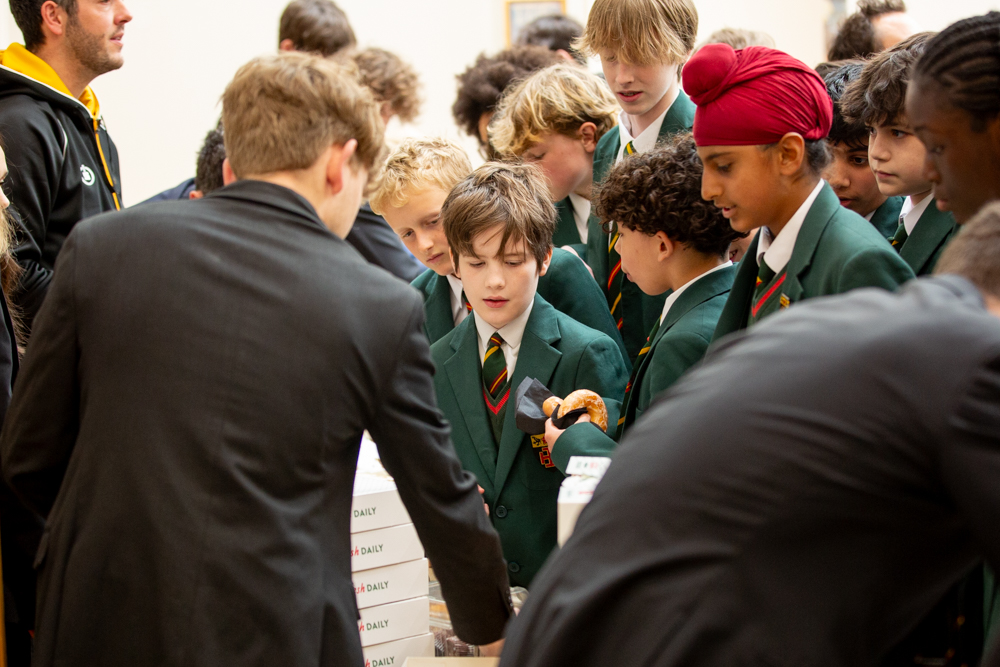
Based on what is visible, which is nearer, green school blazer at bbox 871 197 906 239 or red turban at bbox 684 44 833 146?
red turban at bbox 684 44 833 146

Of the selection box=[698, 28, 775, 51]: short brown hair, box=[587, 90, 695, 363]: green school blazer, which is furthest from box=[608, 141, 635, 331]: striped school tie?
box=[698, 28, 775, 51]: short brown hair

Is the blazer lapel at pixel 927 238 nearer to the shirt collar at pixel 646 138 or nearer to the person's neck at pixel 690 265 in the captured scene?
the person's neck at pixel 690 265

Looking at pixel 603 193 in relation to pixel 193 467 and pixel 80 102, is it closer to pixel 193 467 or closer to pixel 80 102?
pixel 193 467

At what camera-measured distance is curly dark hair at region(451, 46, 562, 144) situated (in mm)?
3717

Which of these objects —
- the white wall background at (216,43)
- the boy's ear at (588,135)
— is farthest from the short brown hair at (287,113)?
the white wall background at (216,43)

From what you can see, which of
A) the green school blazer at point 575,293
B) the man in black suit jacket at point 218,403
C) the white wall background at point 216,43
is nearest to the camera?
the man in black suit jacket at point 218,403

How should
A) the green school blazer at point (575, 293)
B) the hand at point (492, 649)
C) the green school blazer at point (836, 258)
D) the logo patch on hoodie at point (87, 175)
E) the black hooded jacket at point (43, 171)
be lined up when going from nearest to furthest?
the green school blazer at point (836, 258) < the hand at point (492, 649) < the green school blazer at point (575, 293) < the black hooded jacket at point (43, 171) < the logo patch on hoodie at point (87, 175)

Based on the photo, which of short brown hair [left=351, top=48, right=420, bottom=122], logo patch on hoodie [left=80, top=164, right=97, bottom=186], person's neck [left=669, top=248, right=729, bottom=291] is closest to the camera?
person's neck [left=669, top=248, right=729, bottom=291]

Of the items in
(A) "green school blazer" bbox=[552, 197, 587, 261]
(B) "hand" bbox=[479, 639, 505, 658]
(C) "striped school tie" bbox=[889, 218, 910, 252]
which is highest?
(C) "striped school tie" bbox=[889, 218, 910, 252]

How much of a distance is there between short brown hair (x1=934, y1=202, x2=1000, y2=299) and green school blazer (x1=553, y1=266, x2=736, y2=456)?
0.90 metres

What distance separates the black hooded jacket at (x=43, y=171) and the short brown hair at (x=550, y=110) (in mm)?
1326

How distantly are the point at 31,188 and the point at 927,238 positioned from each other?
2.45 metres

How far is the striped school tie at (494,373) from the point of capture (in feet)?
7.58

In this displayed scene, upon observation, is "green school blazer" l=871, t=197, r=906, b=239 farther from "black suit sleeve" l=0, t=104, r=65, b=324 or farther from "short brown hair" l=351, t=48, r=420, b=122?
"short brown hair" l=351, t=48, r=420, b=122
